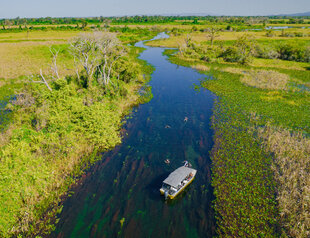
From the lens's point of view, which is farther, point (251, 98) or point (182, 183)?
point (251, 98)

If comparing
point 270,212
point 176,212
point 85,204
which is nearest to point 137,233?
point 176,212

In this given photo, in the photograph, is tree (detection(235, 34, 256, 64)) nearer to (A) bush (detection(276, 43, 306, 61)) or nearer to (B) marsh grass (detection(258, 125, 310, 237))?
A: (A) bush (detection(276, 43, 306, 61))

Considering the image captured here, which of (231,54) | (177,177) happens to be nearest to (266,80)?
(231,54)

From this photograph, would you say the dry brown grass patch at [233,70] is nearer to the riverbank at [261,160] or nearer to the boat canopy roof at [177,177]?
the riverbank at [261,160]

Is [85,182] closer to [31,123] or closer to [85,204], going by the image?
[85,204]

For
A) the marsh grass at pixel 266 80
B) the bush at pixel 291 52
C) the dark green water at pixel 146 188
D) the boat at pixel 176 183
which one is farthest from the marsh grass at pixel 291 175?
the bush at pixel 291 52

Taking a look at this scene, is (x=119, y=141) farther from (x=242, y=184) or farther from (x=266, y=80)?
(x=266, y=80)
